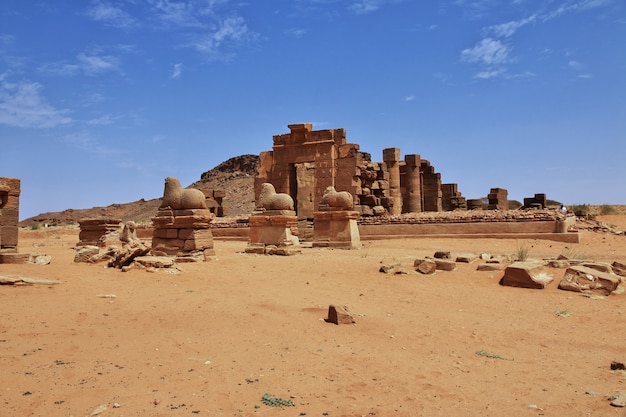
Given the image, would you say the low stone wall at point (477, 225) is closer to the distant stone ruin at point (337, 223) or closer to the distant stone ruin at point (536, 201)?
the distant stone ruin at point (337, 223)

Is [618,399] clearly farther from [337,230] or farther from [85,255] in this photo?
[337,230]

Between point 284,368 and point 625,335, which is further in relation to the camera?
point 625,335

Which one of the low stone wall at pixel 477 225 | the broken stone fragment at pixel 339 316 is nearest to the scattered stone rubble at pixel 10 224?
the broken stone fragment at pixel 339 316

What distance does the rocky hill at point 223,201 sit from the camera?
5442 centimetres

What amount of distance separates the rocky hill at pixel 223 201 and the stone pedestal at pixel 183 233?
3737 centimetres

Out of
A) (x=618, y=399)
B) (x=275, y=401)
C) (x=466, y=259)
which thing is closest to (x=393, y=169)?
(x=466, y=259)

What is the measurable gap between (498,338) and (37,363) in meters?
5.19

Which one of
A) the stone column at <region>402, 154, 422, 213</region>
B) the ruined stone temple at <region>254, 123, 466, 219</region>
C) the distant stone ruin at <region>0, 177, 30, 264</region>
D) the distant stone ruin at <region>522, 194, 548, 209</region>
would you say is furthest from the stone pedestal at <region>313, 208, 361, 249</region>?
the distant stone ruin at <region>522, 194, 548, 209</region>

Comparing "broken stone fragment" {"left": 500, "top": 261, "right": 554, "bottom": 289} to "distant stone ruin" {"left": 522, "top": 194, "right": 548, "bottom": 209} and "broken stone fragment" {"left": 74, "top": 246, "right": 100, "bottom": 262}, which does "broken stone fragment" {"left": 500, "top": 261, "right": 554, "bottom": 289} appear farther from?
"distant stone ruin" {"left": 522, "top": 194, "right": 548, "bottom": 209}

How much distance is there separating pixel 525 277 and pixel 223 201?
49227mm

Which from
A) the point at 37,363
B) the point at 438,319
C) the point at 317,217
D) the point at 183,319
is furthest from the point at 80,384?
the point at 317,217

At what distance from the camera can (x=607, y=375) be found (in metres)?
4.86

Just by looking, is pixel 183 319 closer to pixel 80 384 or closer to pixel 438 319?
pixel 80 384

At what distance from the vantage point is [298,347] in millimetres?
5332
